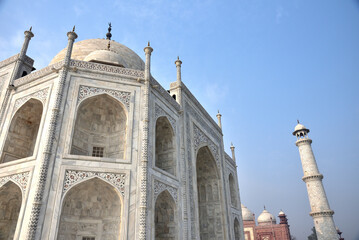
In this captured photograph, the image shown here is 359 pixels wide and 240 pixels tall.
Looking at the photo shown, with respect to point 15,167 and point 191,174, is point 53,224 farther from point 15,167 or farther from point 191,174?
point 191,174

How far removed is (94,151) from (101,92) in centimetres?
240

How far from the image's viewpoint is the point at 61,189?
26.8 feet

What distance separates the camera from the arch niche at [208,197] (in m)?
15.6

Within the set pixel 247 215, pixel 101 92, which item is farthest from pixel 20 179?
pixel 247 215

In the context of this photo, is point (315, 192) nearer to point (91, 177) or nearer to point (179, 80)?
point (179, 80)

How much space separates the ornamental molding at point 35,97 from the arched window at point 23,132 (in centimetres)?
14

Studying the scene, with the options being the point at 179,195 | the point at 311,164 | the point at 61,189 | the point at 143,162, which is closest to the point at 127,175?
the point at 143,162

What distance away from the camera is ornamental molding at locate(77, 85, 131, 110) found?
9898mm

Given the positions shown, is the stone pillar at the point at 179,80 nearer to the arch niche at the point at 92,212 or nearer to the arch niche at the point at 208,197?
the arch niche at the point at 208,197

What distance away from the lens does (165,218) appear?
10945 millimetres

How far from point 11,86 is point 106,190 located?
6.44 meters

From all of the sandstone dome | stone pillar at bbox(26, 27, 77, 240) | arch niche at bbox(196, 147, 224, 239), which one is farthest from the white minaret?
stone pillar at bbox(26, 27, 77, 240)

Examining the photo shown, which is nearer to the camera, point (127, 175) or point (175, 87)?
point (127, 175)

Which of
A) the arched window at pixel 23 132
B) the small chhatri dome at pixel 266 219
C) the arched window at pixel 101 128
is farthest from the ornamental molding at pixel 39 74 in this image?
the small chhatri dome at pixel 266 219
